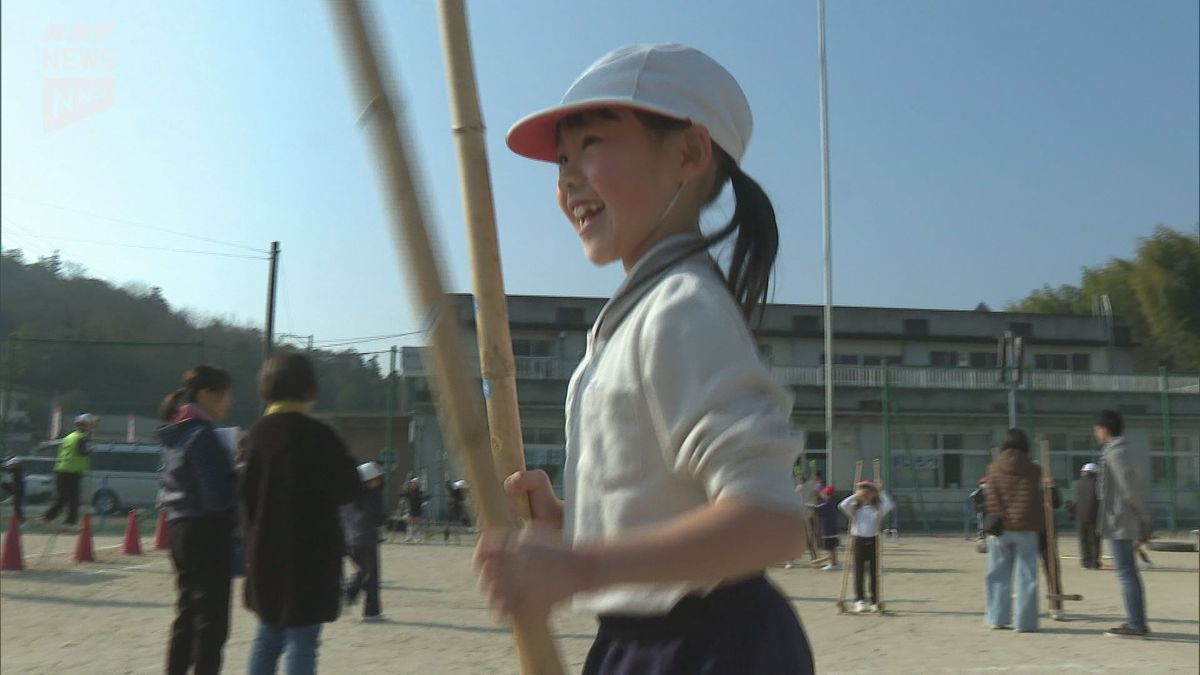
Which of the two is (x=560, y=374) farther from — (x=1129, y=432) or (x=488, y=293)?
(x=488, y=293)

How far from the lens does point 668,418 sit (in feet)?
4.11

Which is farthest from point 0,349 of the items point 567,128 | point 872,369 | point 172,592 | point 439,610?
point 872,369

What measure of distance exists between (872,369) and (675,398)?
119 feet

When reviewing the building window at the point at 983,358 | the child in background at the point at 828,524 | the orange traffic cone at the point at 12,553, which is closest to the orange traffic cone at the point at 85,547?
the orange traffic cone at the point at 12,553

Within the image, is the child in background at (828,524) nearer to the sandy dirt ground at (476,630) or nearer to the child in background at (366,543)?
the sandy dirt ground at (476,630)

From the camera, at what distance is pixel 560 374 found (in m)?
29.4

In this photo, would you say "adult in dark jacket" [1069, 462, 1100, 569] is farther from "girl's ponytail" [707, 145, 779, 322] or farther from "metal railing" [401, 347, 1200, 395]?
"girl's ponytail" [707, 145, 779, 322]

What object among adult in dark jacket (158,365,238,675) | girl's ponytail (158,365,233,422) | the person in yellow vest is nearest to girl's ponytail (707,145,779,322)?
adult in dark jacket (158,365,238,675)

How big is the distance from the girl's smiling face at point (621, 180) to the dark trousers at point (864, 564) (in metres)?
9.59

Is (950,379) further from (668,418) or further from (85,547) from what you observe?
(668,418)

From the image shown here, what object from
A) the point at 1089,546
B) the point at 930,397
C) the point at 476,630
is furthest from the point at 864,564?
the point at 930,397

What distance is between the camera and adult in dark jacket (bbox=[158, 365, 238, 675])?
505 cm

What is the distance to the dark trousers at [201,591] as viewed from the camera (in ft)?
16.5

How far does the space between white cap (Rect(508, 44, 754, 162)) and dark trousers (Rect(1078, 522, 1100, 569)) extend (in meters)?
15.6
